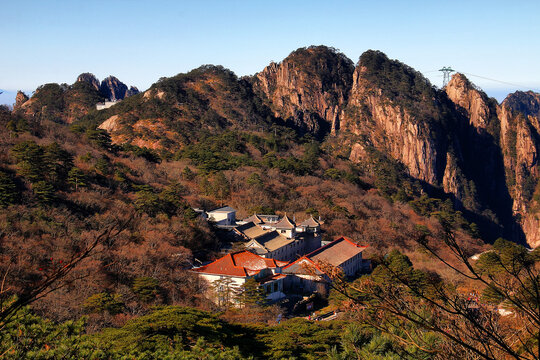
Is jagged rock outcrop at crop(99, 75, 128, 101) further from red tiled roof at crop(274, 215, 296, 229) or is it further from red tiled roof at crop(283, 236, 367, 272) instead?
red tiled roof at crop(283, 236, 367, 272)

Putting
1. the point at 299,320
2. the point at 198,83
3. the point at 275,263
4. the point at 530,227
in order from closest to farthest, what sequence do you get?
the point at 299,320 → the point at 275,263 → the point at 198,83 → the point at 530,227

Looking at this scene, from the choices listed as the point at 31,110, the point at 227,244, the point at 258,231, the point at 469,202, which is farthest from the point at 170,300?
the point at 469,202

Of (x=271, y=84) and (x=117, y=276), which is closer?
(x=117, y=276)

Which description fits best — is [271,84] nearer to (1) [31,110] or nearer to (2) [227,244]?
(1) [31,110]

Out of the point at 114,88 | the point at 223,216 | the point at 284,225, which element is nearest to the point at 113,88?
the point at 114,88

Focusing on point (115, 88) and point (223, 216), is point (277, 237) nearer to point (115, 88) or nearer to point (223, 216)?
point (223, 216)

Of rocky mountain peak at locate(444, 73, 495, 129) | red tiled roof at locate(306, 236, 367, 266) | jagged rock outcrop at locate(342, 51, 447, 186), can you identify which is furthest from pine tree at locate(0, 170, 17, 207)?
rocky mountain peak at locate(444, 73, 495, 129)
